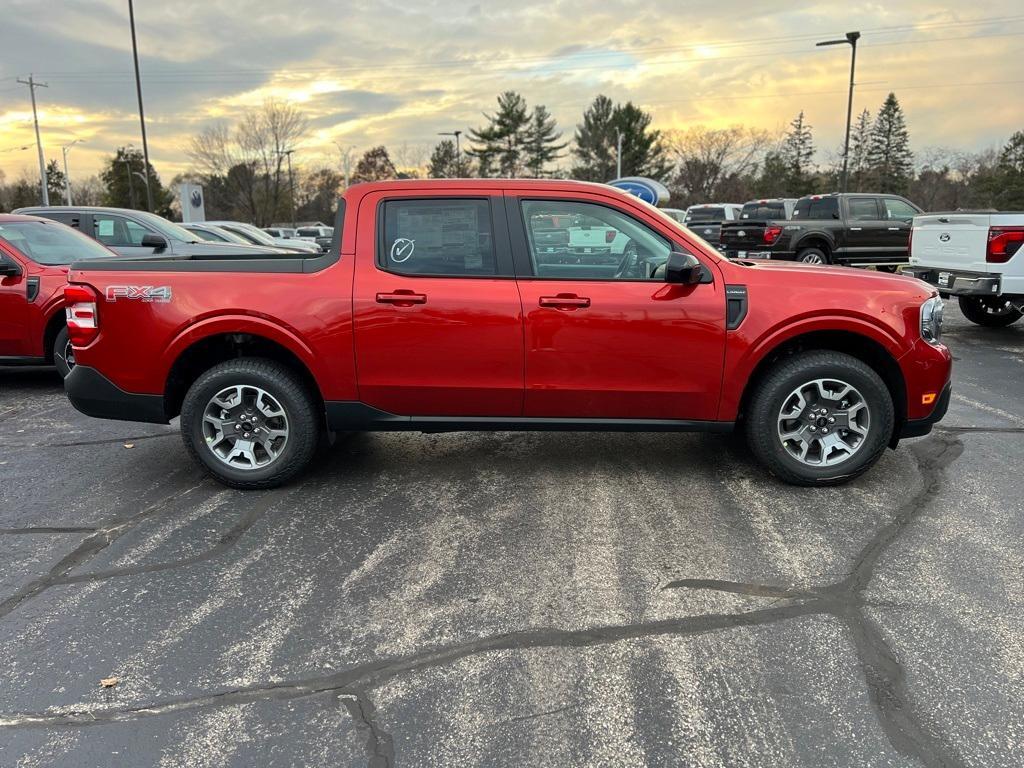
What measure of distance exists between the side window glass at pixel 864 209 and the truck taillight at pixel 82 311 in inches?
629

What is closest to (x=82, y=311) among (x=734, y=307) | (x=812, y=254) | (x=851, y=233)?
(x=734, y=307)

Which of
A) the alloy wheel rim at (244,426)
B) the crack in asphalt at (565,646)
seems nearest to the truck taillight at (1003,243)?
the crack in asphalt at (565,646)

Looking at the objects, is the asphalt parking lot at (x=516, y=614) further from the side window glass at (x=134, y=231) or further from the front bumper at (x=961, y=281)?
the side window glass at (x=134, y=231)

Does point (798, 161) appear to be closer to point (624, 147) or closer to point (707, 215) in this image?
point (624, 147)

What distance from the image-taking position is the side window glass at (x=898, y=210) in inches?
644

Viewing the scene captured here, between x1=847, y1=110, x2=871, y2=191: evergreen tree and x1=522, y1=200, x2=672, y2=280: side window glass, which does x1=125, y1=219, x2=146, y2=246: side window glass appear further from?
x1=847, y1=110, x2=871, y2=191: evergreen tree

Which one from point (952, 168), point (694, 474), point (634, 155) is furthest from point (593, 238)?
point (634, 155)

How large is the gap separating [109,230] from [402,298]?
8852 millimetres

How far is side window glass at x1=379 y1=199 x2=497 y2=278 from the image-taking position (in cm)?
428

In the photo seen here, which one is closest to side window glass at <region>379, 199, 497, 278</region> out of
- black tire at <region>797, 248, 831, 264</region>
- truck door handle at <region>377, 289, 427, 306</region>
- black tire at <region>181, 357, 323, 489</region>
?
truck door handle at <region>377, 289, 427, 306</region>

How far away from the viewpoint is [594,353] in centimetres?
422

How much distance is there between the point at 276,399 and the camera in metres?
4.37

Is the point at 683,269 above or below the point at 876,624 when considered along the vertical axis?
above

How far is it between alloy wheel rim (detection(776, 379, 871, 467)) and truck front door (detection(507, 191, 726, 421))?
19.3 inches
